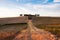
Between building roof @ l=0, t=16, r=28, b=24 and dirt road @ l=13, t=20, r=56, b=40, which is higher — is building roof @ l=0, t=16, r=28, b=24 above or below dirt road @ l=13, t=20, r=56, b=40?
above

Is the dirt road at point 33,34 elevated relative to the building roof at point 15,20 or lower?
lower

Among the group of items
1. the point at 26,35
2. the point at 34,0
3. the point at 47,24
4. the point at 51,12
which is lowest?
the point at 26,35

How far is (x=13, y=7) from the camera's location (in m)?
1.47

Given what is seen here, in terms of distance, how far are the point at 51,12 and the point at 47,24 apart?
5.9 inches

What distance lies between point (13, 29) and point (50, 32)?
412 mm

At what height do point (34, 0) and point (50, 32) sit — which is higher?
point (34, 0)

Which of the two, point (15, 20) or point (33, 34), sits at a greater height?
point (15, 20)

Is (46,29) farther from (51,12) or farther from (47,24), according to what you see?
(51,12)

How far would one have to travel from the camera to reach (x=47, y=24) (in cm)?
145

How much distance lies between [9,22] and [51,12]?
1.62 feet

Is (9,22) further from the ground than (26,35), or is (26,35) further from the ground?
(9,22)

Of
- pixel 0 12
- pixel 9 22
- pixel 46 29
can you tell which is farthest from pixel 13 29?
pixel 46 29

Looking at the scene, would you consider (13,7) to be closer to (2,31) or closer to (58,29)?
(2,31)

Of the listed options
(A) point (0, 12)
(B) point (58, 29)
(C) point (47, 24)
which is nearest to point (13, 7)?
(A) point (0, 12)
